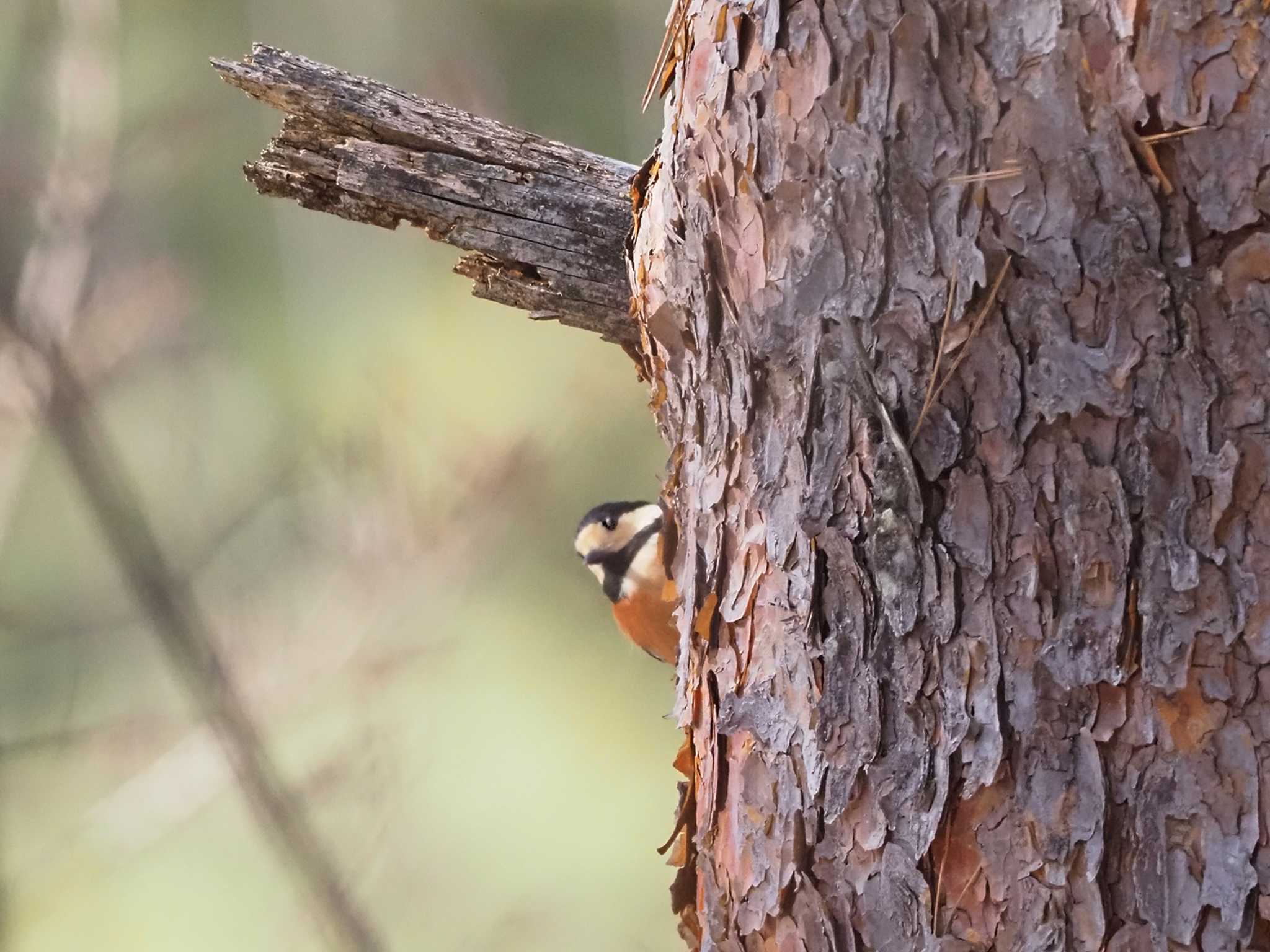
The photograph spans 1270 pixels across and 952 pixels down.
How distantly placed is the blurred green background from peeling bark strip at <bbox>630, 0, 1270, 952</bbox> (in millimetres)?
1085

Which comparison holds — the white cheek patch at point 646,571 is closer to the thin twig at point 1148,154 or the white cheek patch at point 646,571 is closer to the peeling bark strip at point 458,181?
the peeling bark strip at point 458,181

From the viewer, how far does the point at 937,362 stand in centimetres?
63

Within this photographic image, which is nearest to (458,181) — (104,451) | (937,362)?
(937,362)

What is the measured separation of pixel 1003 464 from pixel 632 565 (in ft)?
2.82

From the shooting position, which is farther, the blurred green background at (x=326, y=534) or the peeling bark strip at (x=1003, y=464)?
the blurred green background at (x=326, y=534)

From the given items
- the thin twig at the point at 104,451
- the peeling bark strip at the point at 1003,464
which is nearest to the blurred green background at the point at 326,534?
the thin twig at the point at 104,451

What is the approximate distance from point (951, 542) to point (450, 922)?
4.61 feet

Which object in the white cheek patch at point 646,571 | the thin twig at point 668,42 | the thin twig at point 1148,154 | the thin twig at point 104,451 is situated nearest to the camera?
the thin twig at point 1148,154

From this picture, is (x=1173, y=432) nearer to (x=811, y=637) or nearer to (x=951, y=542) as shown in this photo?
(x=951, y=542)

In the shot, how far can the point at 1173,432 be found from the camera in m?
0.58

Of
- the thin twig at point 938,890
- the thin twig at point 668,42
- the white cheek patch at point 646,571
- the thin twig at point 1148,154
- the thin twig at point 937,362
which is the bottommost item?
the thin twig at point 938,890

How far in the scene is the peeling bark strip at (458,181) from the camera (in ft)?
3.21

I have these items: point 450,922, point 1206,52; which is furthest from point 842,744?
point 450,922

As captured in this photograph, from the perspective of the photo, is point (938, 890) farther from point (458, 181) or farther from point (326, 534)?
point (326, 534)
